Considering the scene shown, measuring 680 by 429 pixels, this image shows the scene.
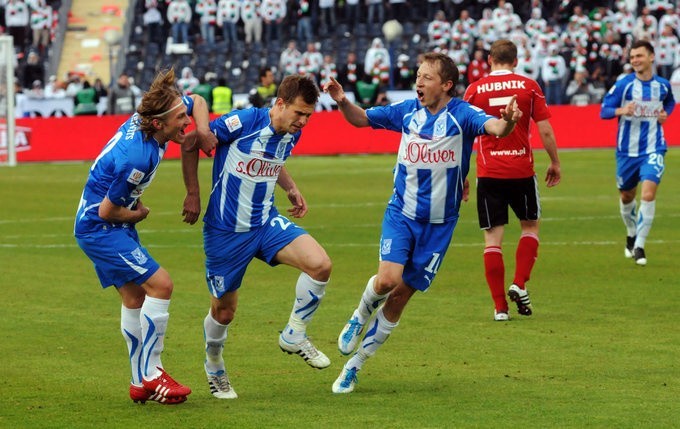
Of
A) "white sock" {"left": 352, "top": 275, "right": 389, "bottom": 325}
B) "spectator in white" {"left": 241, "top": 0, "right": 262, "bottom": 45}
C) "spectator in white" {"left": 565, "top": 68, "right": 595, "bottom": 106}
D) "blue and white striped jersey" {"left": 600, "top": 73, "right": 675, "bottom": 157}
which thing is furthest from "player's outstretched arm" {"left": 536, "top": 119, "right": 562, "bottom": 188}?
"spectator in white" {"left": 241, "top": 0, "right": 262, "bottom": 45}

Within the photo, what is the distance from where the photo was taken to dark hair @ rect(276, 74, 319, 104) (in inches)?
337

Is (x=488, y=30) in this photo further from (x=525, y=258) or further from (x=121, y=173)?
(x=121, y=173)

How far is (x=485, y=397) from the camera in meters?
8.47

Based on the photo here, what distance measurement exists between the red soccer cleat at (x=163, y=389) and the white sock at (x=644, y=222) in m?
8.17

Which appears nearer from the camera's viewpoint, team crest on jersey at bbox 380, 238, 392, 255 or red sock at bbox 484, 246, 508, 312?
team crest on jersey at bbox 380, 238, 392, 255

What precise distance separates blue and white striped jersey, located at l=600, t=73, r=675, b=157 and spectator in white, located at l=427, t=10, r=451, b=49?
1076 inches

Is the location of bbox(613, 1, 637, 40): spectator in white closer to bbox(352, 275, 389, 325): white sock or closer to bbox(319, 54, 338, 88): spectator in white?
bbox(319, 54, 338, 88): spectator in white

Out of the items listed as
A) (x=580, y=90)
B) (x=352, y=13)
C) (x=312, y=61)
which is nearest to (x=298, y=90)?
(x=580, y=90)

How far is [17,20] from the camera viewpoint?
4872cm

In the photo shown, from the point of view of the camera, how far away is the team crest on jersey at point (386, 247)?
906cm

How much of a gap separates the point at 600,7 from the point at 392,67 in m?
6.38

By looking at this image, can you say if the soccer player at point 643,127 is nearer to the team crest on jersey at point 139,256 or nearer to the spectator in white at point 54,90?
the team crest on jersey at point 139,256

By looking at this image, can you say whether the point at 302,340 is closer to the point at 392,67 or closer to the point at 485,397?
the point at 485,397

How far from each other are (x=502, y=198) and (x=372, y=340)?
136 inches
